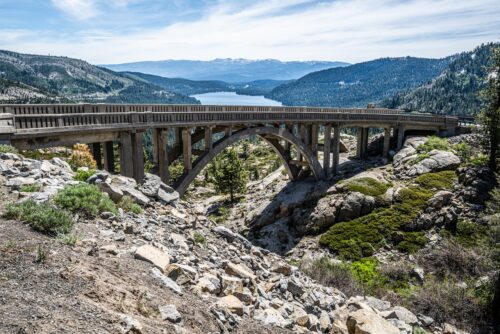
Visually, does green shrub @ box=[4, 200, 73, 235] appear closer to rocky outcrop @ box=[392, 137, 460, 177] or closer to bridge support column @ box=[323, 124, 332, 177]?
bridge support column @ box=[323, 124, 332, 177]

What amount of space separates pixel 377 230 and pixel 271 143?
1439cm

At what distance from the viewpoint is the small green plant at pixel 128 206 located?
11.0 metres

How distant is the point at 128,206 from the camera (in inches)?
433

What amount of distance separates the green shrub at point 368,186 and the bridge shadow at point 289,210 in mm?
2462

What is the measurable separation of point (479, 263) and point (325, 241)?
36.5 feet

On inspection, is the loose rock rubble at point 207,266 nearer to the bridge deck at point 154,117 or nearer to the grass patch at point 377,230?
the bridge deck at point 154,117

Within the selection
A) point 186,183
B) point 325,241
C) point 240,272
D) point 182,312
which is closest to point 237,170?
point 325,241

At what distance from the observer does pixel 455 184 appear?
105ft

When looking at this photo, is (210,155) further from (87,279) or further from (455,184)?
(455,184)

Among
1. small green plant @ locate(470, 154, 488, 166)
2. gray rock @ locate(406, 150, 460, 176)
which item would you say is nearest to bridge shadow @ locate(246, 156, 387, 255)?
gray rock @ locate(406, 150, 460, 176)

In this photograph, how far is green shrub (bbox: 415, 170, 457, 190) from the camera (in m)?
32.5

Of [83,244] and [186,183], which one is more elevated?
[83,244]

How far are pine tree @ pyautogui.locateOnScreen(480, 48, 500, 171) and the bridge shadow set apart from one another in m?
11.5

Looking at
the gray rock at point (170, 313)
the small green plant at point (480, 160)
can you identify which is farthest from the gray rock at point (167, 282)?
the small green plant at point (480, 160)
